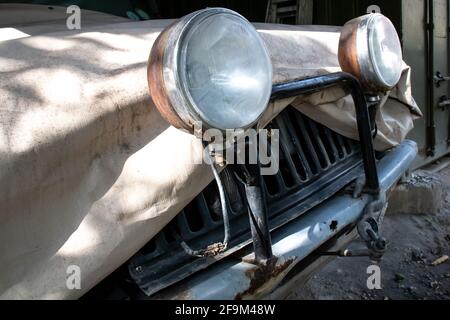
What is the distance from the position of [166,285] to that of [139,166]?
1.03 ft

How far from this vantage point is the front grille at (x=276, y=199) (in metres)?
1.23

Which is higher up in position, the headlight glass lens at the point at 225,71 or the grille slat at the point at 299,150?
the headlight glass lens at the point at 225,71

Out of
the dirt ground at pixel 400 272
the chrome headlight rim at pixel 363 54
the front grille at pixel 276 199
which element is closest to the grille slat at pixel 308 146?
the front grille at pixel 276 199

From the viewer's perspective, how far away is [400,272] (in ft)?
9.96

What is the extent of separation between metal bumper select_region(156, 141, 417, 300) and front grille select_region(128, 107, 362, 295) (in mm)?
30

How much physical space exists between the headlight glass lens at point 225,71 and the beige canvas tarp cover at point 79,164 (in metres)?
0.19

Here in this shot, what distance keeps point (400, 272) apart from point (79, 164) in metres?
2.55

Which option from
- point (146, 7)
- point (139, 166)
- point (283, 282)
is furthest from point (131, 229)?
point (146, 7)

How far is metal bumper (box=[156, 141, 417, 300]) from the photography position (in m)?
1.16

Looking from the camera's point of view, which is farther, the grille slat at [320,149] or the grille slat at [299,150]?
the grille slat at [320,149]

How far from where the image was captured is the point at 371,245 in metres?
1.55

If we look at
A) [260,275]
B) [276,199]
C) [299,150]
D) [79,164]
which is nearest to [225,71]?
[79,164]

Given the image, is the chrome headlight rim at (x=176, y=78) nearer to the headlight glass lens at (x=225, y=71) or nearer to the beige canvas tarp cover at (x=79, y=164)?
the headlight glass lens at (x=225, y=71)

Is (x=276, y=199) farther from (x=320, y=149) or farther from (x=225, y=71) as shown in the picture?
(x=225, y=71)
